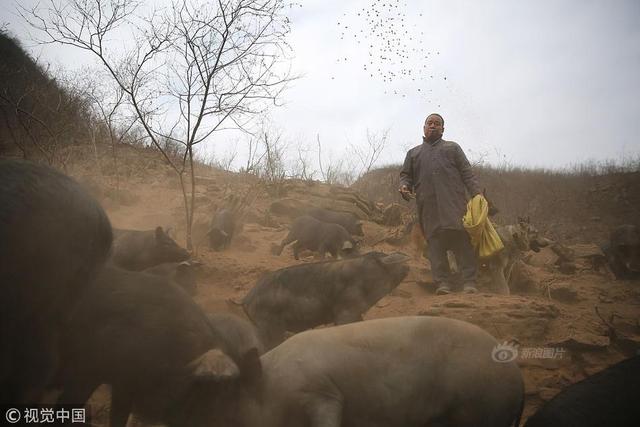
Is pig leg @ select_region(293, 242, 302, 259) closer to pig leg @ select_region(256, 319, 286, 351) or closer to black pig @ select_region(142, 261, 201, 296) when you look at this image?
black pig @ select_region(142, 261, 201, 296)

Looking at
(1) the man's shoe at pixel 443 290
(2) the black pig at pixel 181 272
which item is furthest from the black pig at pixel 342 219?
(2) the black pig at pixel 181 272

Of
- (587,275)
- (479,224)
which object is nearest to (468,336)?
(479,224)

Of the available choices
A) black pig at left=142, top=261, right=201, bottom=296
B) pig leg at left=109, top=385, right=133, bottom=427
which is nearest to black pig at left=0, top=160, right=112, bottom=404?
pig leg at left=109, top=385, right=133, bottom=427

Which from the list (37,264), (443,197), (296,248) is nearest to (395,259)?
(443,197)

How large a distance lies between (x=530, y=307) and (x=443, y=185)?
1.97 metres

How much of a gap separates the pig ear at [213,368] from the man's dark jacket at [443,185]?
14.2 feet

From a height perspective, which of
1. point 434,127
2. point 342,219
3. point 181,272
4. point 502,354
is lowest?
point 502,354

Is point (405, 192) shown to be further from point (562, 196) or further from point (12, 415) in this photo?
point (562, 196)

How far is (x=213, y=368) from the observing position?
2562 mm

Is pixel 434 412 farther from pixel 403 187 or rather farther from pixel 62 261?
pixel 403 187

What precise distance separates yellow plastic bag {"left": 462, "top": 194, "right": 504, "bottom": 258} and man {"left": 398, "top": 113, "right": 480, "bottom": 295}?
0.11m

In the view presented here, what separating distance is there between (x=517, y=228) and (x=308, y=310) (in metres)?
4.99

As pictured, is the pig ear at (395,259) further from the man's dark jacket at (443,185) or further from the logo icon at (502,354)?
the logo icon at (502,354)

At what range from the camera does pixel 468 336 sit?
328cm
